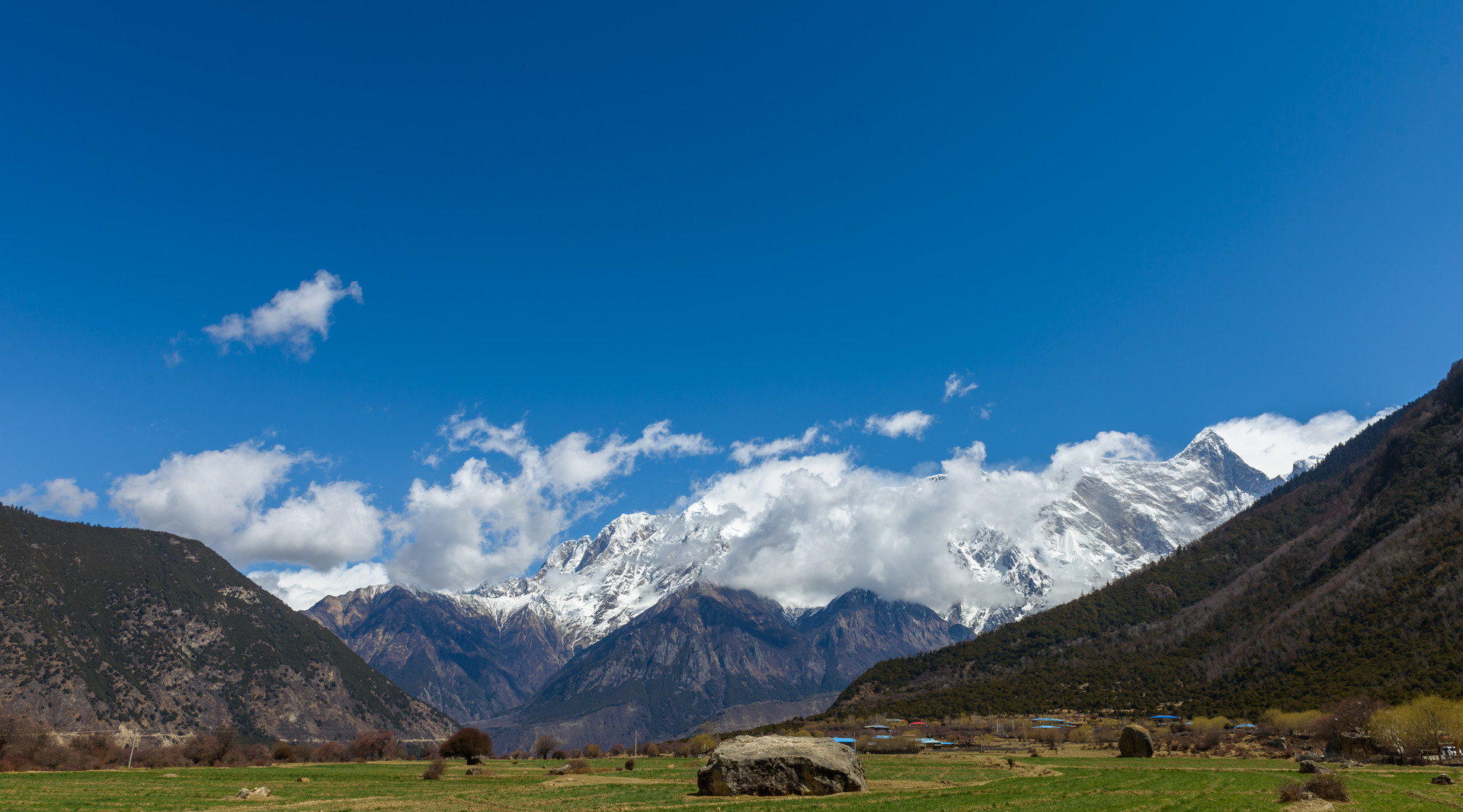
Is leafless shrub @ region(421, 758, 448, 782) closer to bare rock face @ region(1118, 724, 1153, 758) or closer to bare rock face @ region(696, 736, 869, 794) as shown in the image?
bare rock face @ region(696, 736, 869, 794)

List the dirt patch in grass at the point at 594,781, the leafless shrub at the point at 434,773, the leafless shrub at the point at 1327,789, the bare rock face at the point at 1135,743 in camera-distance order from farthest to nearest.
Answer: the bare rock face at the point at 1135,743, the leafless shrub at the point at 434,773, the dirt patch in grass at the point at 594,781, the leafless shrub at the point at 1327,789

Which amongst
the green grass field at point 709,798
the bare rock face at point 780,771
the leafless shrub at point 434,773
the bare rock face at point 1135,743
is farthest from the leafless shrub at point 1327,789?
the bare rock face at point 1135,743

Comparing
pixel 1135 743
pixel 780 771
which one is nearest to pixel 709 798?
pixel 780 771

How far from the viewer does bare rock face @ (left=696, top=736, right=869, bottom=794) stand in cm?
4325

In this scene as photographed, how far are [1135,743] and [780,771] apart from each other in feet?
242

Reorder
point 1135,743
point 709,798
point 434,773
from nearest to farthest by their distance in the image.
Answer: point 709,798 < point 434,773 < point 1135,743

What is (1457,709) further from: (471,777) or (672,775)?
(471,777)

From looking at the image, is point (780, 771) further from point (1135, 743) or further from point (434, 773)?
point (1135, 743)

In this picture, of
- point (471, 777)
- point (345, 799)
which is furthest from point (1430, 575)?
point (345, 799)

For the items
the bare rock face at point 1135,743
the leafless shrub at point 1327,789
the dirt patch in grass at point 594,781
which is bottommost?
the bare rock face at point 1135,743

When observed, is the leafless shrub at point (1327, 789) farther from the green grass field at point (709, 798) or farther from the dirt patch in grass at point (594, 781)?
the dirt patch in grass at point (594, 781)

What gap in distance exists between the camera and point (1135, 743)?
94.6m

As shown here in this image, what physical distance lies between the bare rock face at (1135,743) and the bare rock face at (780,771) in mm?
66317

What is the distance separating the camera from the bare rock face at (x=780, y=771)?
4325cm
